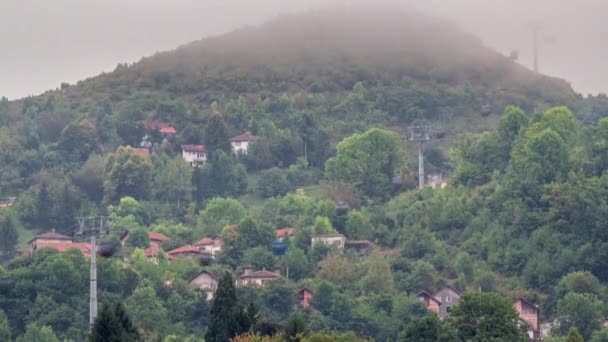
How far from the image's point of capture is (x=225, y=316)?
A: 88.0 meters

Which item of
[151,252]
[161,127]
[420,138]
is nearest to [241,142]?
[161,127]

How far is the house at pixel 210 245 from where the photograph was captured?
135625 millimetres

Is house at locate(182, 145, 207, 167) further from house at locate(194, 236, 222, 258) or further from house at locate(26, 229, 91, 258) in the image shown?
house at locate(194, 236, 222, 258)

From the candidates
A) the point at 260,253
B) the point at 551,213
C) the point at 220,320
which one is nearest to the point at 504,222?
the point at 551,213

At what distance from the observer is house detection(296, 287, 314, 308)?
119812 millimetres

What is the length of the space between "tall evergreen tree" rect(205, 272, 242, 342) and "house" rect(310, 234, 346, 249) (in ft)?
138

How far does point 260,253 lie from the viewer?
130 metres

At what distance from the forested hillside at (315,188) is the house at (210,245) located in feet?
3.22

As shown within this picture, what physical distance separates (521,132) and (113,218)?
24110mm

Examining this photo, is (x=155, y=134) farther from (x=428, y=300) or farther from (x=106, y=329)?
(x=106, y=329)

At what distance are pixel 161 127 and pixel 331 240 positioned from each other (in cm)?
3847

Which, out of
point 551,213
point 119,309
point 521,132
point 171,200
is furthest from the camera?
point 171,200

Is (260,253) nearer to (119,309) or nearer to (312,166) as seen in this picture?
(312,166)

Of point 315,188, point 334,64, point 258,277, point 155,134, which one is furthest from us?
point 334,64
